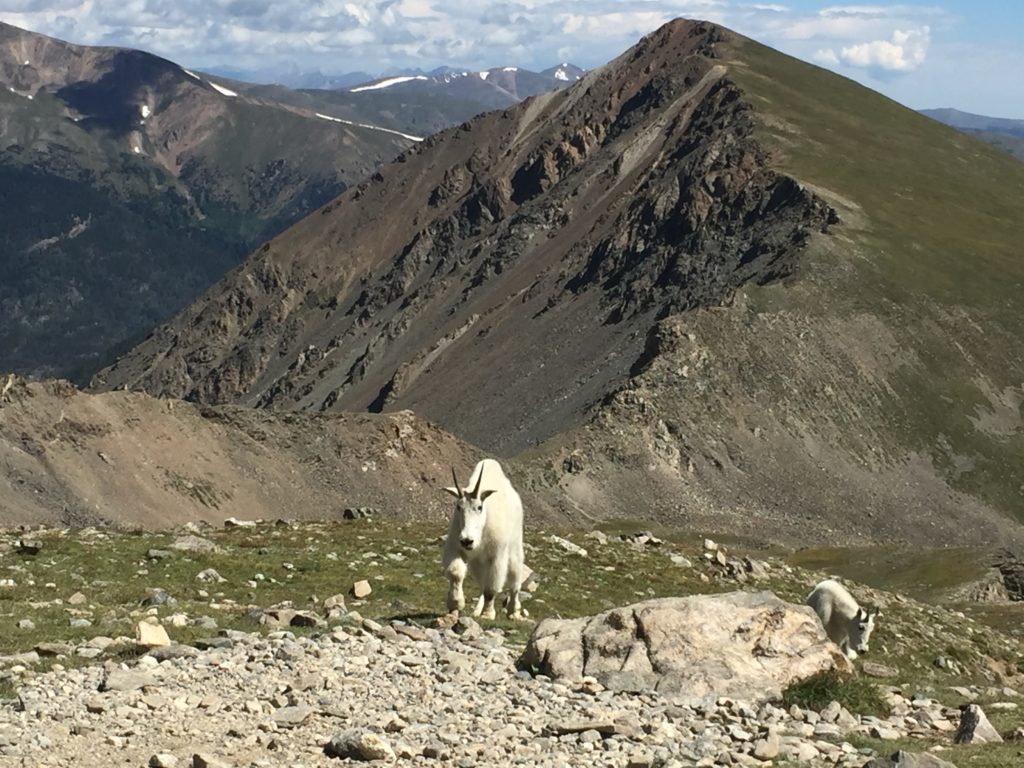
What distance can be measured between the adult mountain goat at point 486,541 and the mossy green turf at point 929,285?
104 metres

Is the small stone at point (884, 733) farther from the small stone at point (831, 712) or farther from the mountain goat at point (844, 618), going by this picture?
the mountain goat at point (844, 618)

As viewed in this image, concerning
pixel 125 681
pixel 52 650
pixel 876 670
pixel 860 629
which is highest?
pixel 125 681

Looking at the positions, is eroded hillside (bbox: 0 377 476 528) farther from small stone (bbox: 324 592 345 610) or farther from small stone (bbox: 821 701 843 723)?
small stone (bbox: 821 701 843 723)

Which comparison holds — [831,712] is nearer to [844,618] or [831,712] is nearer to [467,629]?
[467,629]

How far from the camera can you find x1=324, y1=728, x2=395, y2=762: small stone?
1664cm

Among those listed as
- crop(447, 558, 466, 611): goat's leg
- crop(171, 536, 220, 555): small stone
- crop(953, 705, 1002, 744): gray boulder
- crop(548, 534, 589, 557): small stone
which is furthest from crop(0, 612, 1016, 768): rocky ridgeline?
crop(548, 534, 589, 557): small stone

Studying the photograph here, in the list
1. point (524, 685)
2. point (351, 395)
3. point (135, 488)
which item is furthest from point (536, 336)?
point (524, 685)

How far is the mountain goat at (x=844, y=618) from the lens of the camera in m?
34.2

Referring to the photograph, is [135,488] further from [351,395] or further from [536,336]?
[351,395]

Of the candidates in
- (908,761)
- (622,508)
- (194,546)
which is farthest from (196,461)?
(908,761)

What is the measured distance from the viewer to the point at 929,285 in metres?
147

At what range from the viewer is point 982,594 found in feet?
241

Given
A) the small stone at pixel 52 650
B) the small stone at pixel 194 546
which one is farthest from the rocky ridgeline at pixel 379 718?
the small stone at pixel 194 546

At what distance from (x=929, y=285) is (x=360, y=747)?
139 m
